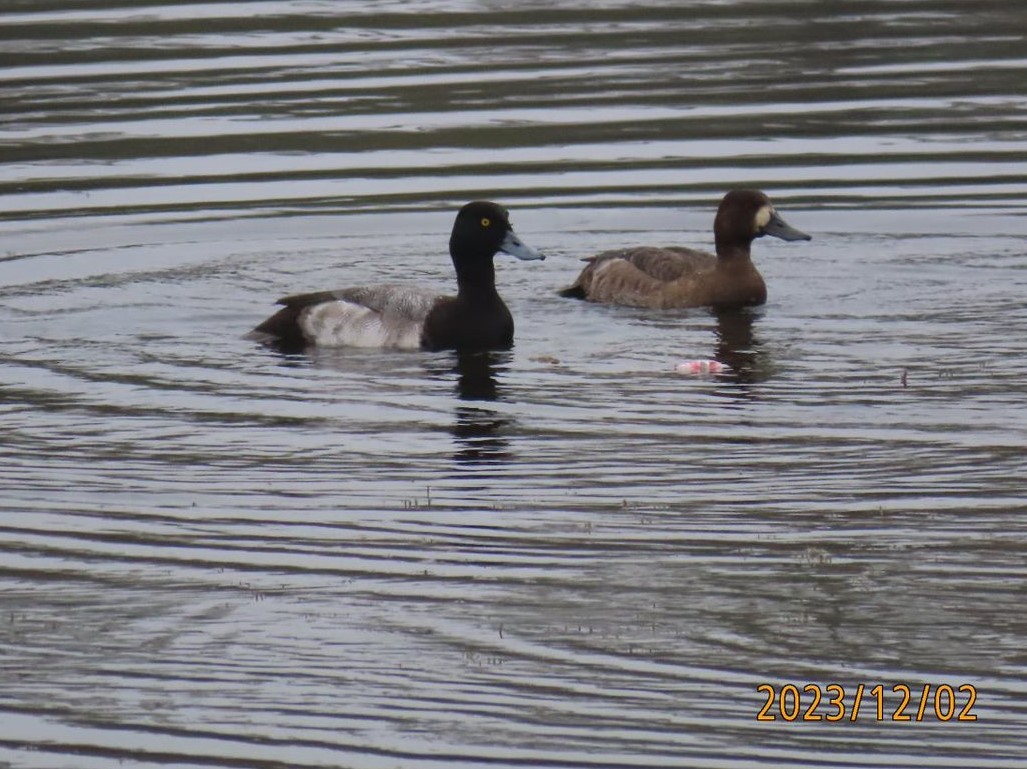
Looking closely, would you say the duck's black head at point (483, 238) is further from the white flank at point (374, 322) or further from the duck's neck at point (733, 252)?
the duck's neck at point (733, 252)

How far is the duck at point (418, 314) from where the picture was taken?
14109mm

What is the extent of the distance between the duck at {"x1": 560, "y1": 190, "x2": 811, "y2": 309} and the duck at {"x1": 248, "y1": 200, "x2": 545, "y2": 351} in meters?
1.11

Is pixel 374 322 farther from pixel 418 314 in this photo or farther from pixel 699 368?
pixel 699 368

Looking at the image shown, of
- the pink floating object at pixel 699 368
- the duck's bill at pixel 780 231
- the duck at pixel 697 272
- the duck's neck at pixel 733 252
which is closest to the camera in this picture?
the pink floating object at pixel 699 368

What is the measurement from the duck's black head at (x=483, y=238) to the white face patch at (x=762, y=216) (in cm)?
194

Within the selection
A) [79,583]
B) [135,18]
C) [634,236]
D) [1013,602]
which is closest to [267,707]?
[79,583]

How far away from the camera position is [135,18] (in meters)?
27.7

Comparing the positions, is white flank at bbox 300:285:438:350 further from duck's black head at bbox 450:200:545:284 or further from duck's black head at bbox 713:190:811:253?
duck's black head at bbox 713:190:811:253

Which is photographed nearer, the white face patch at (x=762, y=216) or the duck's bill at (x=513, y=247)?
the duck's bill at (x=513, y=247)

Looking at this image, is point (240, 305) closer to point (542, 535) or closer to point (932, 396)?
point (932, 396)

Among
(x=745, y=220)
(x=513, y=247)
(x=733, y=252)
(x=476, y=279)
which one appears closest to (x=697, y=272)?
(x=733, y=252)

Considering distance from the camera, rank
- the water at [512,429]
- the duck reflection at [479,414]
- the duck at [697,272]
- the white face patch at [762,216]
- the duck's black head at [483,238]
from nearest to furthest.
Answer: the water at [512,429] → the duck reflection at [479,414] → the duck's black head at [483,238] → the duck at [697,272] → the white face patch at [762,216]

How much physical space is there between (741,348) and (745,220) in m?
2.03
